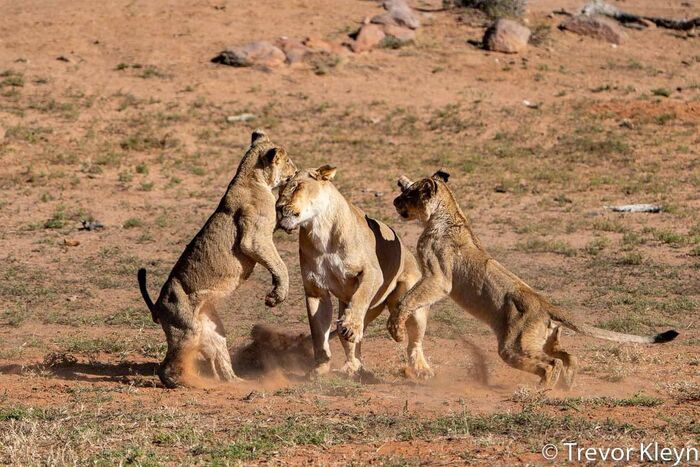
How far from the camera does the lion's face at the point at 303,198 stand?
879 cm

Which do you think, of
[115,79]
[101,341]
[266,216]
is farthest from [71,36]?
[266,216]

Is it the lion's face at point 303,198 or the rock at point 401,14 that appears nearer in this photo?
the lion's face at point 303,198

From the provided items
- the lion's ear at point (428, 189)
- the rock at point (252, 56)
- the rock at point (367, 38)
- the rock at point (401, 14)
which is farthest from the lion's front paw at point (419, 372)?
the rock at point (401, 14)

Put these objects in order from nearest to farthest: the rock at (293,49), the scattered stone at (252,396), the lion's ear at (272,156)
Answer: the scattered stone at (252,396) → the lion's ear at (272,156) → the rock at (293,49)

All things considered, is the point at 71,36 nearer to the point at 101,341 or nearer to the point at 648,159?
the point at 648,159

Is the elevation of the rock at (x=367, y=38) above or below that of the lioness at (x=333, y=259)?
below

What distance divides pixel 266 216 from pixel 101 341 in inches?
109

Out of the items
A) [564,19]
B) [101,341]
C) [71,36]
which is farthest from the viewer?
[564,19]

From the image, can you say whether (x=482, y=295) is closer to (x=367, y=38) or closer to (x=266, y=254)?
(x=266, y=254)

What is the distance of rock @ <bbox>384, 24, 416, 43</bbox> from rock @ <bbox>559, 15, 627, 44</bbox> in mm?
4358

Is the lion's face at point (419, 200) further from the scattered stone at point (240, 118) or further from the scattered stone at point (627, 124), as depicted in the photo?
the scattered stone at point (627, 124)

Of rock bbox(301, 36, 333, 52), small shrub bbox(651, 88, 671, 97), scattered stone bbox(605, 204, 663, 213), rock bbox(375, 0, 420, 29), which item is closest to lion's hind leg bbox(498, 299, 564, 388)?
scattered stone bbox(605, 204, 663, 213)

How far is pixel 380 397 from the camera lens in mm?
8430

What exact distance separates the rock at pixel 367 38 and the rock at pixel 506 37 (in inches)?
106
